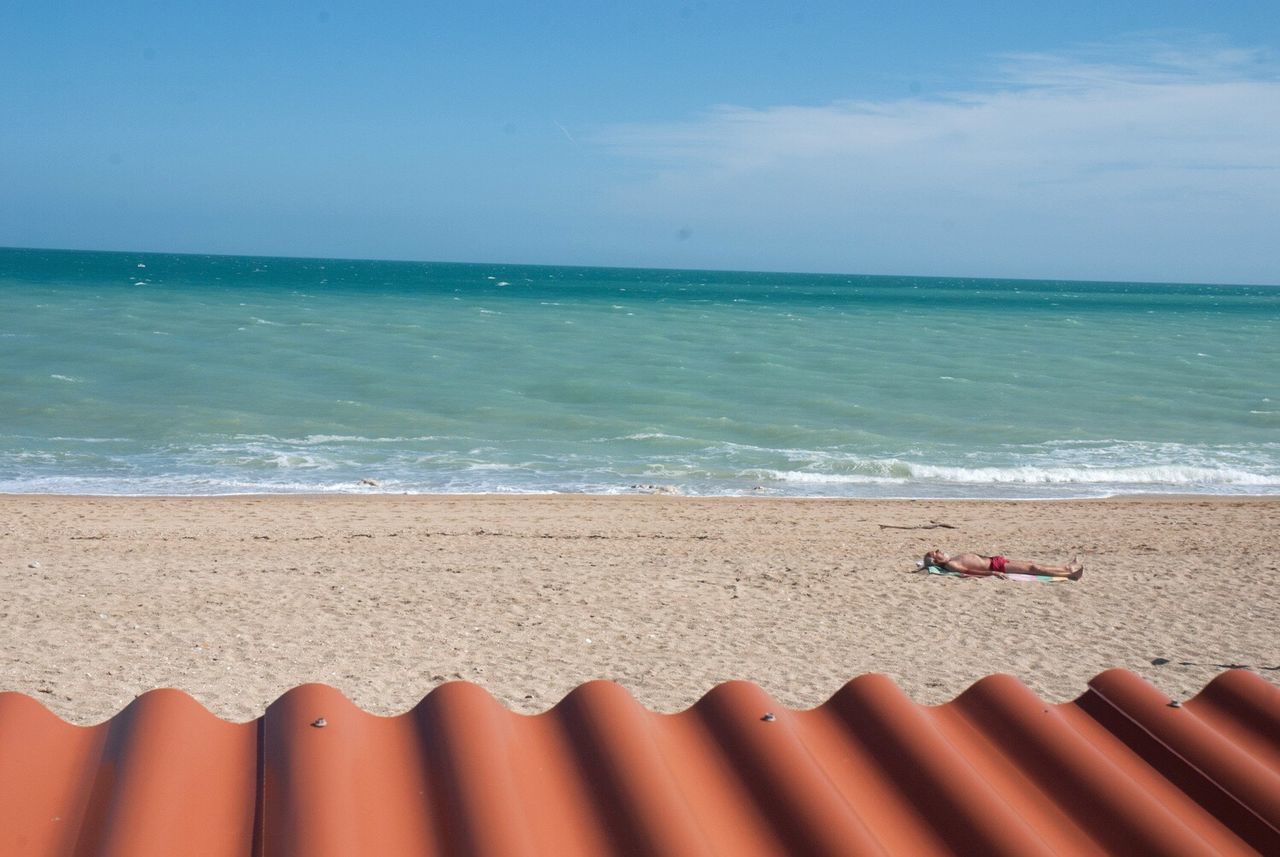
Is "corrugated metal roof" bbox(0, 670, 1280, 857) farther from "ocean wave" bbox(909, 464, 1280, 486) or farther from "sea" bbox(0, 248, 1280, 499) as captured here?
"ocean wave" bbox(909, 464, 1280, 486)

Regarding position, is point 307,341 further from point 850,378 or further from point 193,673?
point 193,673

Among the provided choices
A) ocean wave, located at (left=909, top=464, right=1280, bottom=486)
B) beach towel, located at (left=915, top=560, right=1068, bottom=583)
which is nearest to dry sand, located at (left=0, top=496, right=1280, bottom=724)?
beach towel, located at (left=915, top=560, right=1068, bottom=583)

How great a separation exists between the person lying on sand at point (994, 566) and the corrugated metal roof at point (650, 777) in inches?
321

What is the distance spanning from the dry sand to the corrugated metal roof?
4.22 m

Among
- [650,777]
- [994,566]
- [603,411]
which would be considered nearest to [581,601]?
[994,566]

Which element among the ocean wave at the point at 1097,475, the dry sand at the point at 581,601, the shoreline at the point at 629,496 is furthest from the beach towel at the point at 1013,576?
the ocean wave at the point at 1097,475

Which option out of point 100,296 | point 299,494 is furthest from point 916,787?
point 100,296

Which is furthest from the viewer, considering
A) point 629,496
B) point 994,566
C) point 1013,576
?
point 629,496

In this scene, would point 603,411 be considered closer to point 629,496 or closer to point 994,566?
point 629,496

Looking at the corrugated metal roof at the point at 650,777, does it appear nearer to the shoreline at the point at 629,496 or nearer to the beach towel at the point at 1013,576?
the beach towel at the point at 1013,576

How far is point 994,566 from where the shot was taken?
11148 mm

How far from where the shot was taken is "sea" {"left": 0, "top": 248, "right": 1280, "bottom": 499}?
1764 cm

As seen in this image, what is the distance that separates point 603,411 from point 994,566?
13258mm

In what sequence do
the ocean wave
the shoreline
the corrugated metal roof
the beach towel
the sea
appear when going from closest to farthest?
the corrugated metal roof < the beach towel < the shoreline < the sea < the ocean wave
